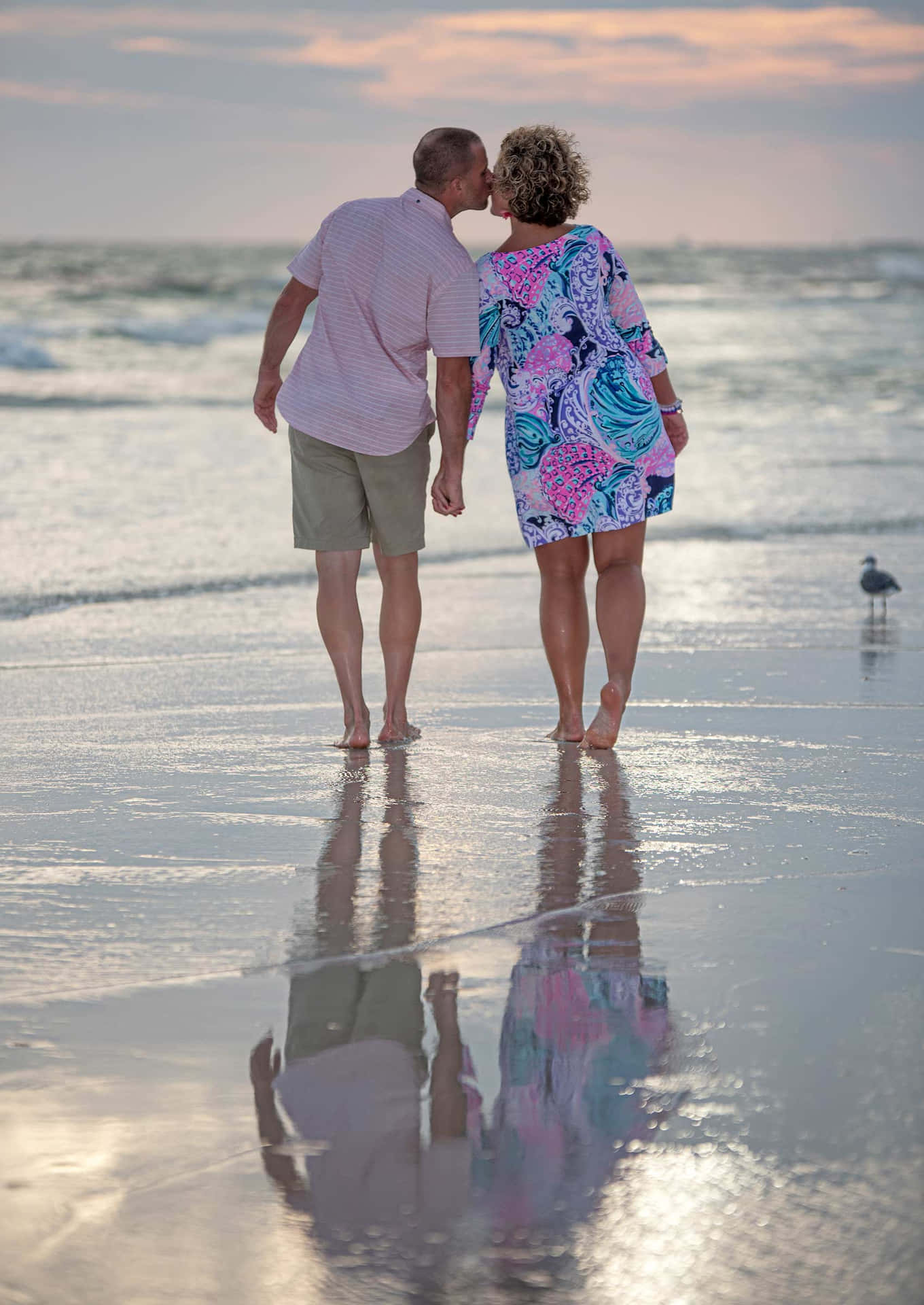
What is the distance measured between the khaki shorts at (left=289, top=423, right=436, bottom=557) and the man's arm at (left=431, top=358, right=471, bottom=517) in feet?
0.45

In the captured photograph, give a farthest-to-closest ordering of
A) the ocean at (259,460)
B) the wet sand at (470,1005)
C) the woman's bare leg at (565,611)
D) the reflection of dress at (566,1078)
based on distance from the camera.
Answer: the ocean at (259,460)
the woman's bare leg at (565,611)
the reflection of dress at (566,1078)
the wet sand at (470,1005)

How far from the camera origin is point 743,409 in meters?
16.7

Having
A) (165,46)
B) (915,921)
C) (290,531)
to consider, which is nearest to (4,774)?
(915,921)

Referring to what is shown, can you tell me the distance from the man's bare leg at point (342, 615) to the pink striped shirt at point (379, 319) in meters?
0.35

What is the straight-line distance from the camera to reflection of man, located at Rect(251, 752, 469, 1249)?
1.84m

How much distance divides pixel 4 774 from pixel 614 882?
1.72 meters

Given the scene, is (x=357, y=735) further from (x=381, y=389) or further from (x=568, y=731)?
(x=381, y=389)

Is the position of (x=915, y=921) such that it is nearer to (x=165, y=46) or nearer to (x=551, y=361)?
(x=551, y=361)

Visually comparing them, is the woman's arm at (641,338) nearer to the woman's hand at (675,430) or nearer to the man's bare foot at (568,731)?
the woman's hand at (675,430)

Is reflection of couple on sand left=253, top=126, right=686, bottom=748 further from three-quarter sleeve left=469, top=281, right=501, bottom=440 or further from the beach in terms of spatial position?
the beach

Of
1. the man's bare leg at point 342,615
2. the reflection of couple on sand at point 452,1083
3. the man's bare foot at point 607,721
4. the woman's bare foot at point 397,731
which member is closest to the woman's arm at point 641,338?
the man's bare foot at point 607,721

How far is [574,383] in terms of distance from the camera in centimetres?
427

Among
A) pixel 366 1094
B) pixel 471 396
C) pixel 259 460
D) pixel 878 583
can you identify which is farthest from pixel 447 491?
pixel 259 460

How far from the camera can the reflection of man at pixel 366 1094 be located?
6.04ft
